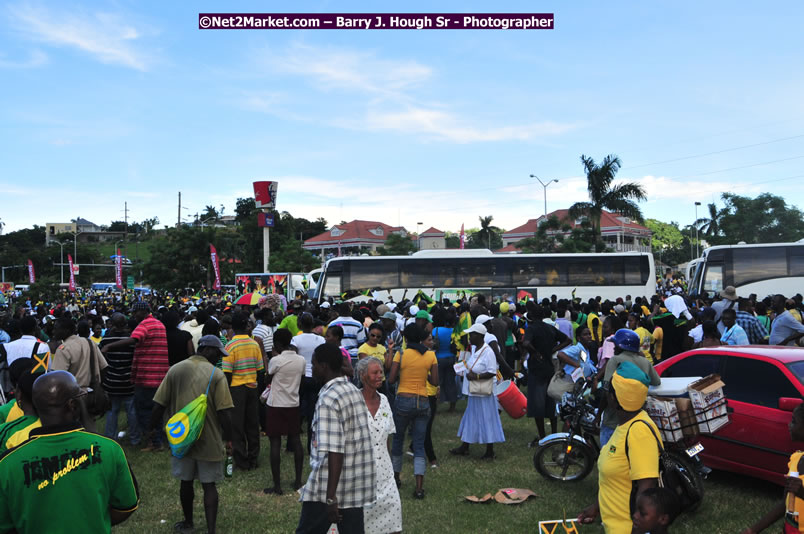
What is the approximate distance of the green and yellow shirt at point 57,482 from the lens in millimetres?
2785

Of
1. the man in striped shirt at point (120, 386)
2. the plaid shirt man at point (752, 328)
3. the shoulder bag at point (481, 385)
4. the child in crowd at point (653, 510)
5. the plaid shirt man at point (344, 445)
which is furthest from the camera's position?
the plaid shirt man at point (752, 328)

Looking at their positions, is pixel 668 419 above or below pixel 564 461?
above

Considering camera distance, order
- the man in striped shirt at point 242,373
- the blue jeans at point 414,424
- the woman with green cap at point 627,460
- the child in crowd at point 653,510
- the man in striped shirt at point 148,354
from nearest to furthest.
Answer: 1. the child in crowd at point 653,510
2. the woman with green cap at point 627,460
3. the blue jeans at point 414,424
4. the man in striped shirt at point 242,373
5. the man in striped shirt at point 148,354

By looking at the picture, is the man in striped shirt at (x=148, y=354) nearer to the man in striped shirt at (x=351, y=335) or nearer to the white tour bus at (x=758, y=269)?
the man in striped shirt at (x=351, y=335)

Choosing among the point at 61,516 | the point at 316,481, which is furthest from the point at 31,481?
the point at 316,481

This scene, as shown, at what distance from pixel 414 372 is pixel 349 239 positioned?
92.4 metres

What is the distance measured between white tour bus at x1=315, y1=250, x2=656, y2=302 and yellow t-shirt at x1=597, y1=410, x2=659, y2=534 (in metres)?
23.1

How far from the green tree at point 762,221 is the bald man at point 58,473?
79094 mm

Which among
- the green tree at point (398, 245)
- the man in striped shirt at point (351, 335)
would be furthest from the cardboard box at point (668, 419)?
the green tree at point (398, 245)

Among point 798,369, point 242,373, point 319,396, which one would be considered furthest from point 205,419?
point 798,369

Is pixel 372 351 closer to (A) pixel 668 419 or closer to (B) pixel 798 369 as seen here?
(A) pixel 668 419

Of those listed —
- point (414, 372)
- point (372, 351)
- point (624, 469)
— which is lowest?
point (624, 469)

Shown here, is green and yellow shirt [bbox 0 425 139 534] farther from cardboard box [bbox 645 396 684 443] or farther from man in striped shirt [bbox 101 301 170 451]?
man in striped shirt [bbox 101 301 170 451]

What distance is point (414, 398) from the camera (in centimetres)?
695
